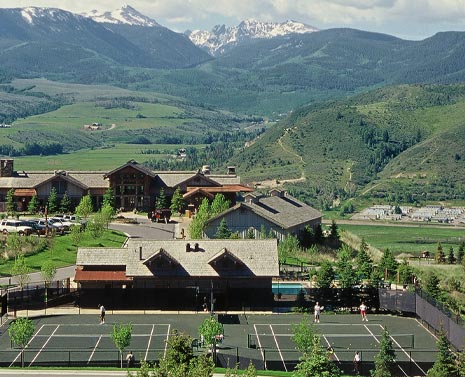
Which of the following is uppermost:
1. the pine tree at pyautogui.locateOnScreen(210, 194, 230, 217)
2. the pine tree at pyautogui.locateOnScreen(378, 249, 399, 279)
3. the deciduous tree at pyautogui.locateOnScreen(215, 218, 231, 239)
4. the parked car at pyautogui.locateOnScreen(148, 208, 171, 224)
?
the pine tree at pyautogui.locateOnScreen(210, 194, 230, 217)

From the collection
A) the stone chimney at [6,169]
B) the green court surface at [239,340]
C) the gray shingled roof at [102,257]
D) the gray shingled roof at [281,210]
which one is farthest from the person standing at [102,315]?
the stone chimney at [6,169]

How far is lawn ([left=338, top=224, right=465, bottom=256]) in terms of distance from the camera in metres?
126

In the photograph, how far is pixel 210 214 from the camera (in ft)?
281

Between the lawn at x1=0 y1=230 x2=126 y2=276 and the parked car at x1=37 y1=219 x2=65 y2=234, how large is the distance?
1413 mm

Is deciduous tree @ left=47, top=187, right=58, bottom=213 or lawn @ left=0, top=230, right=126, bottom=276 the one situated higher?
deciduous tree @ left=47, top=187, right=58, bottom=213

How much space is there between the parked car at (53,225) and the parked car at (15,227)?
173cm

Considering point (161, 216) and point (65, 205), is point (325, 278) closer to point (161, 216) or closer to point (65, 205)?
point (161, 216)

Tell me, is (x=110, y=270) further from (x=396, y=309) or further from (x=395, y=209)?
(x=395, y=209)

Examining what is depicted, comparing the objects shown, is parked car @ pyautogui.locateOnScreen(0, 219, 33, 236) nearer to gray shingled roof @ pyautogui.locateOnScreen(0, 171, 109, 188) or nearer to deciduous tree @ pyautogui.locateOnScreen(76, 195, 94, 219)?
deciduous tree @ pyautogui.locateOnScreen(76, 195, 94, 219)

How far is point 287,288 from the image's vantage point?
63.0 metres

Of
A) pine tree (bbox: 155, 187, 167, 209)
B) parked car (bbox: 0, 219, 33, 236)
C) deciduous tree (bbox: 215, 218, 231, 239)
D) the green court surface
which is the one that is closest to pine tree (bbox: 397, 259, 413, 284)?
the green court surface

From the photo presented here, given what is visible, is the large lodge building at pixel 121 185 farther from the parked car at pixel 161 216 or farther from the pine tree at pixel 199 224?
the pine tree at pixel 199 224

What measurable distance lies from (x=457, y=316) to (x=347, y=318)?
8.93 metres

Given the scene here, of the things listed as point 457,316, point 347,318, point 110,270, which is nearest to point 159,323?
point 110,270
